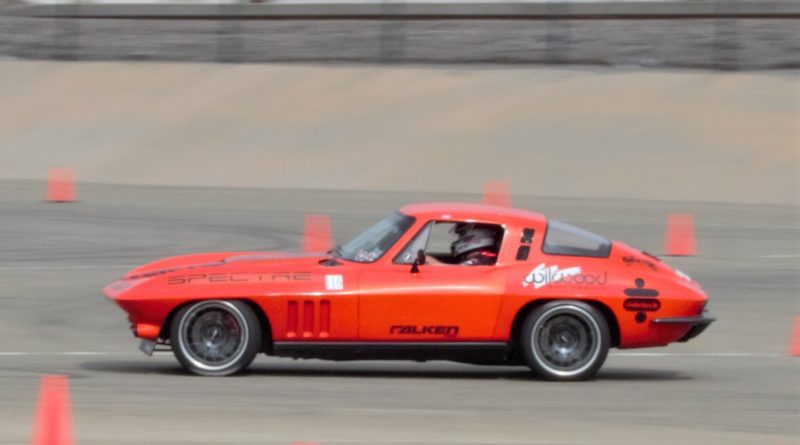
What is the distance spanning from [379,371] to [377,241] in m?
1.03

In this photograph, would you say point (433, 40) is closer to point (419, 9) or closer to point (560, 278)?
point (419, 9)

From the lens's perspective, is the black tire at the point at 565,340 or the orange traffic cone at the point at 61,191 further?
the orange traffic cone at the point at 61,191

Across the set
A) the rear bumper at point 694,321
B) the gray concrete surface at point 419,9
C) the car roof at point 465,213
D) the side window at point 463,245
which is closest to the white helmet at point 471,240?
the side window at point 463,245

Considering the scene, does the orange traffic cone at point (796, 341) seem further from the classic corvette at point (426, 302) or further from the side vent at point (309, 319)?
the side vent at point (309, 319)

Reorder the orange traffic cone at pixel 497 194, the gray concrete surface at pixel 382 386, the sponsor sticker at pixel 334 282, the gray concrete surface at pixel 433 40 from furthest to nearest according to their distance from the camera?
1. the gray concrete surface at pixel 433 40
2. the orange traffic cone at pixel 497 194
3. the sponsor sticker at pixel 334 282
4. the gray concrete surface at pixel 382 386

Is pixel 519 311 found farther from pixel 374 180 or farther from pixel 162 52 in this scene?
pixel 162 52

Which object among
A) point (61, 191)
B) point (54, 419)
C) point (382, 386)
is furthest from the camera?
point (61, 191)

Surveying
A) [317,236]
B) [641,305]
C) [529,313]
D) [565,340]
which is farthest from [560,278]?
[317,236]

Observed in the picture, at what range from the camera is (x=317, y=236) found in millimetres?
18438

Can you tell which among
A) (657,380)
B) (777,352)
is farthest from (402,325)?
(777,352)

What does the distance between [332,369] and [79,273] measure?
19.6 feet

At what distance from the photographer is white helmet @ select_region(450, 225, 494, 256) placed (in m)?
10.4

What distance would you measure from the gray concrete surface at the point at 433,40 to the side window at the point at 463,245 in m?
22.0

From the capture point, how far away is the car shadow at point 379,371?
A: 10.4 meters
